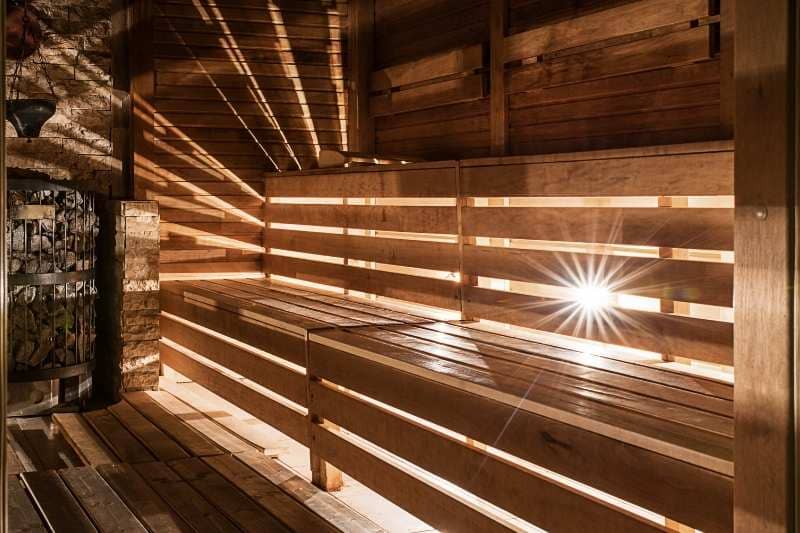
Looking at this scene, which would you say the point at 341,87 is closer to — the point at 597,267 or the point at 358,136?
the point at 358,136

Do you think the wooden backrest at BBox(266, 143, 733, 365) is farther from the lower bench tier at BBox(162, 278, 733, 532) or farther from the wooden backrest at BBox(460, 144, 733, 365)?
the lower bench tier at BBox(162, 278, 733, 532)

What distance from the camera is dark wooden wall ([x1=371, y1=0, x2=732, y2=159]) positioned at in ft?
12.2

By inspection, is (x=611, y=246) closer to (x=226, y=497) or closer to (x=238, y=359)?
(x=226, y=497)

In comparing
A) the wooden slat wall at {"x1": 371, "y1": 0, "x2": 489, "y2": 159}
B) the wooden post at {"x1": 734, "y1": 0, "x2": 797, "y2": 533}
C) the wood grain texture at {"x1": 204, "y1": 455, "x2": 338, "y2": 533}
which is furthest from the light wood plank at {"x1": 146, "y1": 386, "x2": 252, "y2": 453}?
the wooden post at {"x1": 734, "y1": 0, "x2": 797, "y2": 533}

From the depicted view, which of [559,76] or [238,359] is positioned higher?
[559,76]

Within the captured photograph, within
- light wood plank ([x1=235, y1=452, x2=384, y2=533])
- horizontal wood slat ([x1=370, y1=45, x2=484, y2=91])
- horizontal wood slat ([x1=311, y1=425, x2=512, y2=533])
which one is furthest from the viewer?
horizontal wood slat ([x1=370, y1=45, x2=484, y2=91])

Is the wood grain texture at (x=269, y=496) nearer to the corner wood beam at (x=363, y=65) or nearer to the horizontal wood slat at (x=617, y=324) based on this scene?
the horizontal wood slat at (x=617, y=324)

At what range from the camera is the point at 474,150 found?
5.10 meters

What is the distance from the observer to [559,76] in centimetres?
443

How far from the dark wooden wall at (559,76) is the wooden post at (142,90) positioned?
1.38 m

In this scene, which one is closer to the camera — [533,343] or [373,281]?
[533,343]

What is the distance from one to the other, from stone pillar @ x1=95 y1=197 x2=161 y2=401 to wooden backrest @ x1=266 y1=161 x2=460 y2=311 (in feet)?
2.61

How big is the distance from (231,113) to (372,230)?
1.50 meters

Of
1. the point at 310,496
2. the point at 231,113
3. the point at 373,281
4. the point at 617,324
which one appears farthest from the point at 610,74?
the point at 231,113
